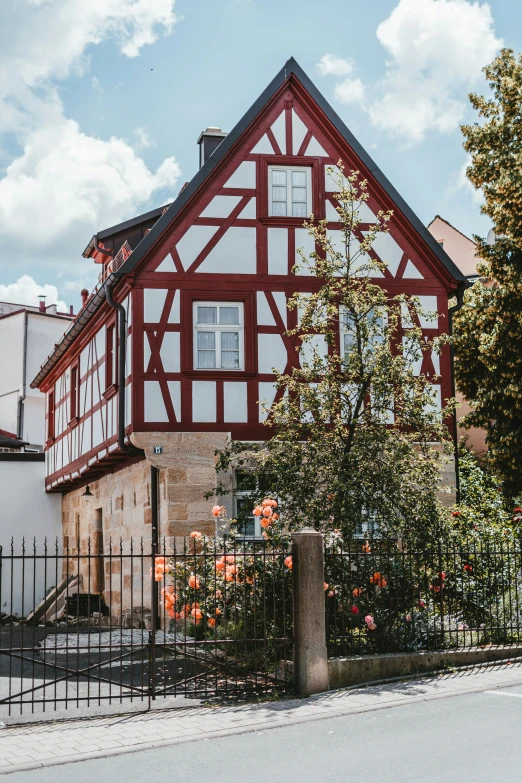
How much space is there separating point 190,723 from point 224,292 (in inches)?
383

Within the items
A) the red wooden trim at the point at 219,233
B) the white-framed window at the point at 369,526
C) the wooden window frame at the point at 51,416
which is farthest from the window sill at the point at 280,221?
the wooden window frame at the point at 51,416

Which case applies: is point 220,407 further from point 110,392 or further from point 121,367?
point 110,392

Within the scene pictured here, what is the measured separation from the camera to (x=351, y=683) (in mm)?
10617

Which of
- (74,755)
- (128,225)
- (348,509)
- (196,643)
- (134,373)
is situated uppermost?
(128,225)

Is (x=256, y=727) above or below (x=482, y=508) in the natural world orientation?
below

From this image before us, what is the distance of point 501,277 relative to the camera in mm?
21188

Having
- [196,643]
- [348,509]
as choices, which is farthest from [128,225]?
[196,643]

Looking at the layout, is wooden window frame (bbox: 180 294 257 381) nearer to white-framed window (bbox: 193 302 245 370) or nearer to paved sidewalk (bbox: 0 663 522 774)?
white-framed window (bbox: 193 302 245 370)

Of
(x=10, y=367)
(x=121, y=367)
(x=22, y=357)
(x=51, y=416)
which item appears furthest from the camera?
(x=10, y=367)

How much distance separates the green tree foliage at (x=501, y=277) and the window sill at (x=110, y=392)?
8.34 metres

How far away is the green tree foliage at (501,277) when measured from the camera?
20.7 metres

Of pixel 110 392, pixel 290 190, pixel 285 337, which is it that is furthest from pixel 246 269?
pixel 110 392

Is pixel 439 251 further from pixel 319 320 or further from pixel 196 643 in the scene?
pixel 196 643

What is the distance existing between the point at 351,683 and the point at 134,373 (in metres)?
7.92
